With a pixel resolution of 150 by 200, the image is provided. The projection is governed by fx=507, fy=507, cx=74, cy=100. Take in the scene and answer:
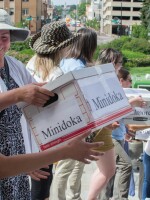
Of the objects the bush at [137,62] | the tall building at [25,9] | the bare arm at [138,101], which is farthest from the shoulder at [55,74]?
the tall building at [25,9]

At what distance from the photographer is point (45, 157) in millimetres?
2225

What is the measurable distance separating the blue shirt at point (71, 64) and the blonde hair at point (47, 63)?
270 millimetres

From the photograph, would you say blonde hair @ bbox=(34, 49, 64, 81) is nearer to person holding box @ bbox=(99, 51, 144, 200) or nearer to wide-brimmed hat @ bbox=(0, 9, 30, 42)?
wide-brimmed hat @ bbox=(0, 9, 30, 42)

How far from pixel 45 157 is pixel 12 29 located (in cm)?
87

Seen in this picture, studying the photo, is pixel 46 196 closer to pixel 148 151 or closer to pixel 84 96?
pixel 148 151

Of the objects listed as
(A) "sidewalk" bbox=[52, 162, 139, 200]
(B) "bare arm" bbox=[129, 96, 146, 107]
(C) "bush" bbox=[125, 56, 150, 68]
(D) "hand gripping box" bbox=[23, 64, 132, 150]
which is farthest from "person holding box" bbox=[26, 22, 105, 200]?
(C) "bush" bbox=[125, 56, 150, 68]

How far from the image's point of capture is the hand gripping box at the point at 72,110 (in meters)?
2.32

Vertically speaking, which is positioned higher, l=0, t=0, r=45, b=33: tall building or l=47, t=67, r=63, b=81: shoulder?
l=47, t=67, r=63, b=81: shoulder

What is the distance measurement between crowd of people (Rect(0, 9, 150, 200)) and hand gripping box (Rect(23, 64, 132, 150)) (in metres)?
0.06

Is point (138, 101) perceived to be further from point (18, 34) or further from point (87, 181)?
point (87, 181)

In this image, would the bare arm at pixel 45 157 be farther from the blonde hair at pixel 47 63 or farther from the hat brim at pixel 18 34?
the blonde hair at pixel 47 63

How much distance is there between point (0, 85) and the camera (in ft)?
8.81

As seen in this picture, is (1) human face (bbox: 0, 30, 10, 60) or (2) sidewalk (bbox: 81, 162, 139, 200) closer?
(1) human face (bbox: 0, 30, 10, 60)

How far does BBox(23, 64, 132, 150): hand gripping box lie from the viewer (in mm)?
2322
